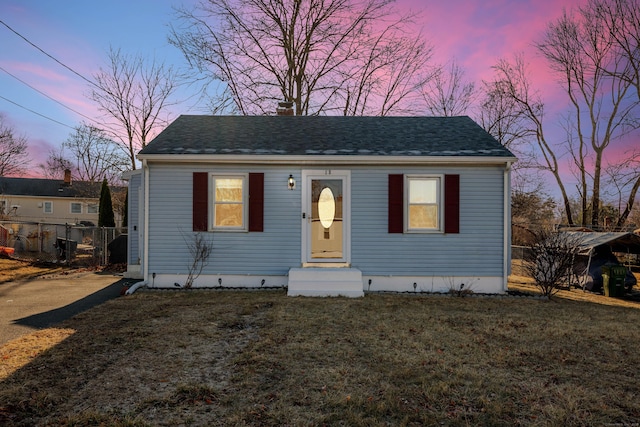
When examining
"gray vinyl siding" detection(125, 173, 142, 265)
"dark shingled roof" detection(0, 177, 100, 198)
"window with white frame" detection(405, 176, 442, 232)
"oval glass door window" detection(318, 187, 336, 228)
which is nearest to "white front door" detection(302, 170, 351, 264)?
"oval glass door window" detection(318, 187, 336, 228)

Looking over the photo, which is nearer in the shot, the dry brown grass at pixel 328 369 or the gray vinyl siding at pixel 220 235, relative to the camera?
the dry brown grass at pixel 328 369

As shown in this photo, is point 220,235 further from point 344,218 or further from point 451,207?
point 451,207

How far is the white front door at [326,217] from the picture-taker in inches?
321

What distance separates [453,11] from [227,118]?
24.5 ft

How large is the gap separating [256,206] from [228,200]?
2.33ft

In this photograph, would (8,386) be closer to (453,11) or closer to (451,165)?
(451,165)

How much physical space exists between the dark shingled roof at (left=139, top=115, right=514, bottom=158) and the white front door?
593mm

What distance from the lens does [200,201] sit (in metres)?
8.10

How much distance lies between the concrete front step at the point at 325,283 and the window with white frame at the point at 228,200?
186 centimetres

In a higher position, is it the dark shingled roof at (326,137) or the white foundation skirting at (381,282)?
the dark shingled roof at (326,137)

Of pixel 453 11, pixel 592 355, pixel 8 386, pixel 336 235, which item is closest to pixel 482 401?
pixel 592 355

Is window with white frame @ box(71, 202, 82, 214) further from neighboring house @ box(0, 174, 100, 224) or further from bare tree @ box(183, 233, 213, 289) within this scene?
bare tree @ box(183, 233, 213, 289)

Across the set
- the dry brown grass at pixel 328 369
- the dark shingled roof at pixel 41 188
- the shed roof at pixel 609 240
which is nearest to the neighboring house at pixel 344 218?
the dry brown grass at pixel 328 369

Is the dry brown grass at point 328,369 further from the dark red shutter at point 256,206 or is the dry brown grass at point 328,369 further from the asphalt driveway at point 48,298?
the dark red shutter at point 256,206
